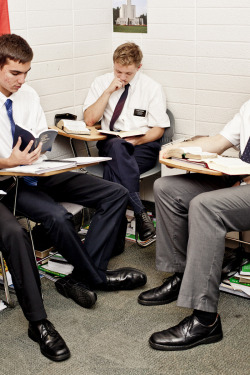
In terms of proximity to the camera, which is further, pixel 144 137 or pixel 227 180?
pixel 144 137

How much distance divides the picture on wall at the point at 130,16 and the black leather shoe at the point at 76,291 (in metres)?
2.17

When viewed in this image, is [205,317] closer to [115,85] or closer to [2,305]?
[2,305]

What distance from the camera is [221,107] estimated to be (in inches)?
158

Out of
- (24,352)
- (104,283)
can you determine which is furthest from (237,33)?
(24,352)

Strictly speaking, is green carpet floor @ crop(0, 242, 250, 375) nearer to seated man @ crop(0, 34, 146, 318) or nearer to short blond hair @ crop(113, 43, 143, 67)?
seated man @ crop(0, 34, 146, 318)

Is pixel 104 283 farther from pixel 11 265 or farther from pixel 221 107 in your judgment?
pixel 221 107

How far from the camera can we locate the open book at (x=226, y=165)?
2562 millimetres

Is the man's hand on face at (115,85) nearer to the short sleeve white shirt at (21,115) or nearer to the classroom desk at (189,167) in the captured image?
the short sleeve white shirt at (21,115)

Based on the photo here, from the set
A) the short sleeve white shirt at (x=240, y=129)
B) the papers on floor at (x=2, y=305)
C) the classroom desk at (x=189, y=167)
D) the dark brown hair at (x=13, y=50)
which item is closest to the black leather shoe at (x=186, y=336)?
the classroom desk at (x=189, y=167)

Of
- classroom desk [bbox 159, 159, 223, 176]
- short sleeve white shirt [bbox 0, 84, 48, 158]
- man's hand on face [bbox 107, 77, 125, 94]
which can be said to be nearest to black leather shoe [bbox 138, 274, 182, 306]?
classroom desk [bbox 159, 159, 223, 176]

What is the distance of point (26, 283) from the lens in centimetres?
258

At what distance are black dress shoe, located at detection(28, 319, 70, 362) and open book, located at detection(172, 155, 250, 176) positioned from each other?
108 centimetres

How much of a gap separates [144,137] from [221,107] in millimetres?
625

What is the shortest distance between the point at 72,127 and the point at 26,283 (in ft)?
4.97
